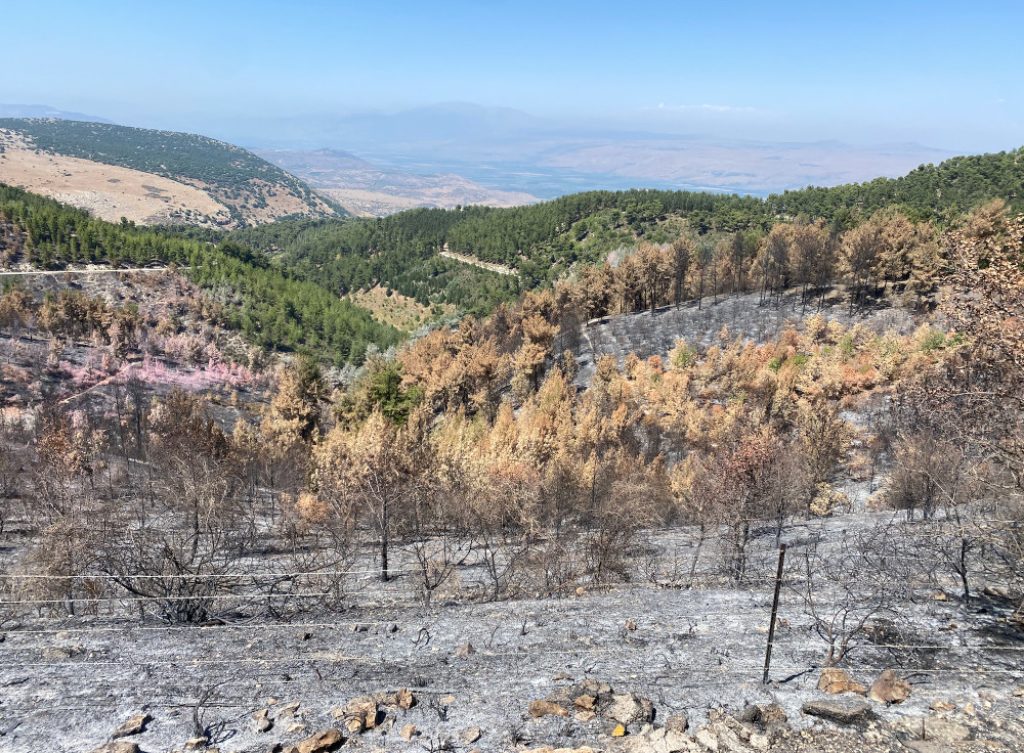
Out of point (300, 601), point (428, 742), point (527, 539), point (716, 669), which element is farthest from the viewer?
point (527, 539)

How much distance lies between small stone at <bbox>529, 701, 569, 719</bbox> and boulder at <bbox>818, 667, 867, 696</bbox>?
4.67m

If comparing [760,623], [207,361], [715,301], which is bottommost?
[207,361]

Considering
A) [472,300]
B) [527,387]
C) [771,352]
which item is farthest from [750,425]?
[472,300]

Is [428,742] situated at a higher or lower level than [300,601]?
higher

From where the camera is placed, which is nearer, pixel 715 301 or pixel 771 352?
pixel 771 352

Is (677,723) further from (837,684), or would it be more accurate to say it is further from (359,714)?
(359,714)

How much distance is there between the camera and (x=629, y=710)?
9562 millimetres

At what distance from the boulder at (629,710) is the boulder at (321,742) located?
174 inches

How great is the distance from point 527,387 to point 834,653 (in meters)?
42.8

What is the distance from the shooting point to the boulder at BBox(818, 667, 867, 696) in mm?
9992

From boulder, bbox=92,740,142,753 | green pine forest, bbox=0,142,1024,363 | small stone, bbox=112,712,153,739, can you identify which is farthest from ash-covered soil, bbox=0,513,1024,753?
green pine forest, bbox=0,142,1024,363

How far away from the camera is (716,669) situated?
11180 mm

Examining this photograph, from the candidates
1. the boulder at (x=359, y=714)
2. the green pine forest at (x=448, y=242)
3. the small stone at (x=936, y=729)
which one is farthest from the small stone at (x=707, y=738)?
the green pine forest at (x=448, y=242)

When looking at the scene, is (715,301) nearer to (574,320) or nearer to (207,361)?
(574,320)
